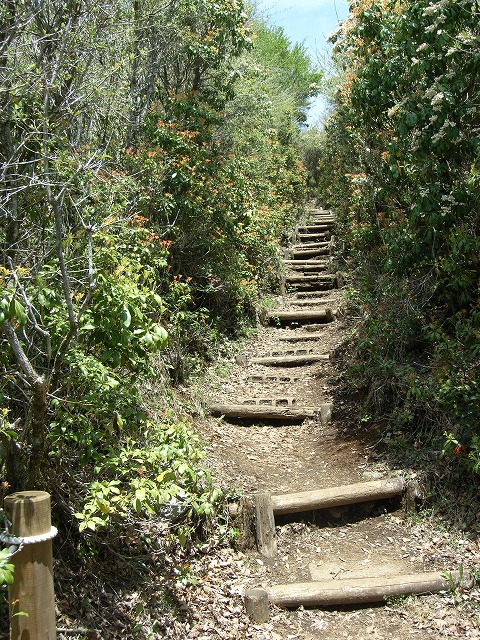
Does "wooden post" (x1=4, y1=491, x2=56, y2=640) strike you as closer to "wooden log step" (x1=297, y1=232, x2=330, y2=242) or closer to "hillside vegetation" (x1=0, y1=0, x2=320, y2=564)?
"hillside vegetation" (x1=0, y1=0, x2=320, y2=564)

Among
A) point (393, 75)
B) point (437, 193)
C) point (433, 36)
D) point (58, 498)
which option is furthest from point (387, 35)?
point (58, 498)

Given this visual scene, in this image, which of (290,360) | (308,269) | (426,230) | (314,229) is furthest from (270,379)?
(314,229)

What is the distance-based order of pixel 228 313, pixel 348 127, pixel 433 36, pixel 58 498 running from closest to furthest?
pixel 58 498 → pixel 433 36 → pixel 228 313 → pixel 348 127

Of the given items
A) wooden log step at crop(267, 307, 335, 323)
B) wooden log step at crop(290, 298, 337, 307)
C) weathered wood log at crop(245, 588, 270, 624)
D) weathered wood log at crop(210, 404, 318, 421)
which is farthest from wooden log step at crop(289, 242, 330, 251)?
weathered wood log at crop(245, 588, 270, 624)

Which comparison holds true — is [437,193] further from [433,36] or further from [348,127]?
[348,127]

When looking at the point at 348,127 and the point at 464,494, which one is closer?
the point at 464,494

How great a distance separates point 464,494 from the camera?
17.1 feet

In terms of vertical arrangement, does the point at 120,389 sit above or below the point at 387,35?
below

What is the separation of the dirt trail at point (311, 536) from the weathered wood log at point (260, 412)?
86mm

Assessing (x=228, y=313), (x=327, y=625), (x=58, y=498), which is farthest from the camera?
(x=228, y=313)

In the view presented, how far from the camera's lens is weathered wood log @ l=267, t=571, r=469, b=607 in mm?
4504

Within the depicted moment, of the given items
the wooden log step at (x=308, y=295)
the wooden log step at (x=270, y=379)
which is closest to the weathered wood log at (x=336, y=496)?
the wooden log step at (x=270, y=379)

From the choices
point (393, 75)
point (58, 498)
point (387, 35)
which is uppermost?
point (387, 35)

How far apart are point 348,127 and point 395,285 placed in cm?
448
